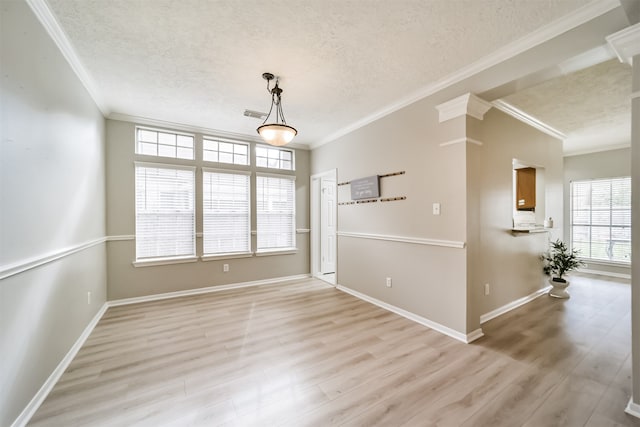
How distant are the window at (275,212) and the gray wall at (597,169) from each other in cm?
652

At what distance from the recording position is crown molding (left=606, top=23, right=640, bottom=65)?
1629 mm

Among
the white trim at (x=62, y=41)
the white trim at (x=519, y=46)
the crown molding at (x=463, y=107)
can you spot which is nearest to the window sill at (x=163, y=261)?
the white trim at (x=62, y=41)

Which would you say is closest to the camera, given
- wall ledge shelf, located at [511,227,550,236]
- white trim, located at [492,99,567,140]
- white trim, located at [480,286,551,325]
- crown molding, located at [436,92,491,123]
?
crown molding, located at [436,92,491,123]

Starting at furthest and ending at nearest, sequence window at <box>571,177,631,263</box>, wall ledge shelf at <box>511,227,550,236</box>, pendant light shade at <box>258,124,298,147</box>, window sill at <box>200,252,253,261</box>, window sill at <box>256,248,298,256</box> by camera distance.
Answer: window at <box>571,177,631,263</box> → window sill at <box>256,248,298,256</box> → window sill at <box>200,252,253,261</box> → wall ledge shelf at <box>511,227,550,236</box> → pendant light shade at <box>258,124,298,147</box>

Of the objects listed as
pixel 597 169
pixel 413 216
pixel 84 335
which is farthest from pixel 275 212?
pixel 597 169

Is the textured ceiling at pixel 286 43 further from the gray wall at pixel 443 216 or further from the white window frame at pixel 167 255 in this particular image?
the white window frame at pixel 167 255

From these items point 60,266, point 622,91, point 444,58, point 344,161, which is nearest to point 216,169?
point 344,161

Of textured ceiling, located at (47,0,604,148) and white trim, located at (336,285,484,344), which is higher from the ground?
textured ceiling, located at (47,0,604,148)

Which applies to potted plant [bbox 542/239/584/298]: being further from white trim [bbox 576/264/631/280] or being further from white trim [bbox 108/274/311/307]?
white trim [bbox 108/274/311/307]

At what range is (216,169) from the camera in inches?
174

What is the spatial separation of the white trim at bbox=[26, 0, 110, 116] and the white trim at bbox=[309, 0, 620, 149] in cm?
334

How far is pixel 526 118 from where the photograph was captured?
3697mm

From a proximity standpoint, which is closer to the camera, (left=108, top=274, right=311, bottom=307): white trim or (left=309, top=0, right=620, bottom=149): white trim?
(left=309, top=0, right=620, bottom=149): white trim

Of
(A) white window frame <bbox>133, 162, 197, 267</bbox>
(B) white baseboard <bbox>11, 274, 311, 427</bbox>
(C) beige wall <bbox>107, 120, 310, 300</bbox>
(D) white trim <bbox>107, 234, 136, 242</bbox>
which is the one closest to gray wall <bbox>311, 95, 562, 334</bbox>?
(B) white baseboard <bbox>11, 274, 311, 427</bbox>
